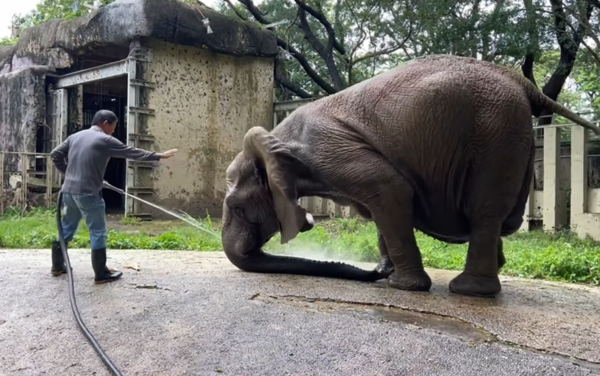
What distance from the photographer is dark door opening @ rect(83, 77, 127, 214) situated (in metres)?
17.9

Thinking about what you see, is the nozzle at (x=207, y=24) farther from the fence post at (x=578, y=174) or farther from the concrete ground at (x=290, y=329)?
the concrete ground at (x=290, y=329)

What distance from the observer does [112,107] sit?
19.3m

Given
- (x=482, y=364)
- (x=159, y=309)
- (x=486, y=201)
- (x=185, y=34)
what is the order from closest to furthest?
1. (x=482, y=364)
2. (x=159, y=309)
3. (x=486, y=201)
4. (x=185, y=34)

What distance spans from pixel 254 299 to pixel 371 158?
158cm

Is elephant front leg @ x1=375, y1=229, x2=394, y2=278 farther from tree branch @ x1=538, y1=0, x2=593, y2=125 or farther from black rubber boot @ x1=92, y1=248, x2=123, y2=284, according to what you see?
tree branch @ x1=538, y1=0, x2=593, y2=125

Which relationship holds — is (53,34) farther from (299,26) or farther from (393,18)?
(393,18)

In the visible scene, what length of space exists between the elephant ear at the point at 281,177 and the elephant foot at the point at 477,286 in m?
1.52

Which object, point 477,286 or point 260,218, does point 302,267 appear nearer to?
point 260,218

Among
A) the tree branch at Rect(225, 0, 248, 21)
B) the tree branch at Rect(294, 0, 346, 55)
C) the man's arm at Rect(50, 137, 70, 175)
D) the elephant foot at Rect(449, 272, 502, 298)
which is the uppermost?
the tree branch at Rect(225, 0, 248, 21)

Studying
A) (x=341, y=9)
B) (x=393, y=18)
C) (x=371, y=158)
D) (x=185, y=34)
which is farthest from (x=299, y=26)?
(x=371, y=158)

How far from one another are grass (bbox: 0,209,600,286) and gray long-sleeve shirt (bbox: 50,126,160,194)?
146 inches

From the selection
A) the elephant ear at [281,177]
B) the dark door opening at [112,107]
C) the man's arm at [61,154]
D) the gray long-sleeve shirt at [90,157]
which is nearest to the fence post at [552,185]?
the elephant ear at [281,177]

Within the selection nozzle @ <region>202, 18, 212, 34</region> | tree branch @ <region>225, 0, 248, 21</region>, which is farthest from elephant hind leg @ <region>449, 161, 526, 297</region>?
tree branch @ <region>225, 0, 248, 21</region>

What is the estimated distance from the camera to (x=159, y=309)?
4242mm
